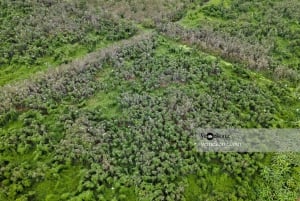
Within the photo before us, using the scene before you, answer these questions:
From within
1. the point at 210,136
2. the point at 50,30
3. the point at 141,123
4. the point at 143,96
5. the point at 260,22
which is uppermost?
the point at 50,30

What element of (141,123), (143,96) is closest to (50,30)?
(143,96)

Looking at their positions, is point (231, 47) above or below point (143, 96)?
above

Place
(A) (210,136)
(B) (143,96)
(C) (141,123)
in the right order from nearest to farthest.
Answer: (A) (210,136) < (C) (141,123) < (B) (143,96)

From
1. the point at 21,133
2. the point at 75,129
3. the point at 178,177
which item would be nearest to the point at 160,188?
the point at 178,177

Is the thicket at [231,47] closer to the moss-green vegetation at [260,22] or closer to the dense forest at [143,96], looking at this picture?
the dense forest at [143,96]

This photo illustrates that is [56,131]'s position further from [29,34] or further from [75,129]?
[29,34]

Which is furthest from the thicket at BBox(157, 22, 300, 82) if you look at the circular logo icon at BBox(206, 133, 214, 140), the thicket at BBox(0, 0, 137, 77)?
the circular logo icon at BBox(206, 133, 214, 140)

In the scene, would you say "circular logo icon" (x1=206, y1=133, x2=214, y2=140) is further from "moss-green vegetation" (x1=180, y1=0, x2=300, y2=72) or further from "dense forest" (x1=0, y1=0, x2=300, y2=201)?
"moss-green vegetation" (x1=180, y1=0, x2=300, y2=72)

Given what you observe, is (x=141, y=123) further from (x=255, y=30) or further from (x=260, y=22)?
(x=260, y=22)
